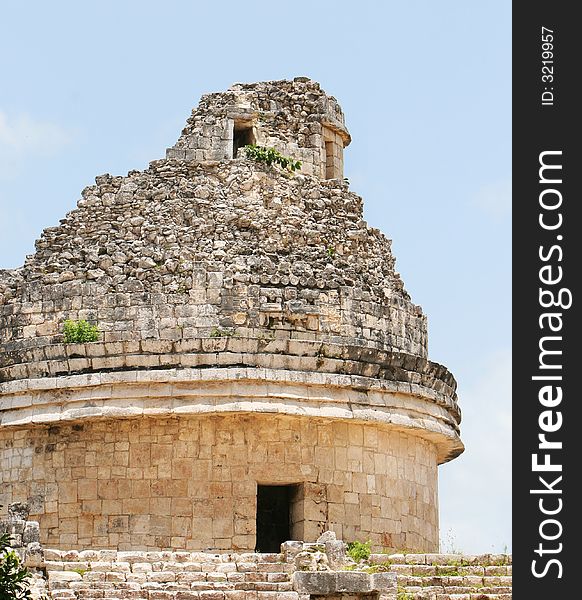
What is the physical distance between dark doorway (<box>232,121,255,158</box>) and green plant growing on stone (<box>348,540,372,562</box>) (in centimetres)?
700

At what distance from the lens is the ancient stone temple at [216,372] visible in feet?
65.7

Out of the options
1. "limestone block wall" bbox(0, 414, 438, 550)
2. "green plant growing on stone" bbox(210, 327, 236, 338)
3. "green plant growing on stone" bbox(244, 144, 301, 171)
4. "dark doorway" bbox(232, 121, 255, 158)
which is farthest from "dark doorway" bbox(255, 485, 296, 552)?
"dark doorway" bbox(232, 121, 255, 158)

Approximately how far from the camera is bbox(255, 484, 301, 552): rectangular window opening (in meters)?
21.2

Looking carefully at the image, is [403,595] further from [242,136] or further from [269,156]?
[242,136]

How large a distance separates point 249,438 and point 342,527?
6.32 ft

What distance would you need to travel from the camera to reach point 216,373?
20.0 metres

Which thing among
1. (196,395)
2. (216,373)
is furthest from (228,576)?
(216,373)

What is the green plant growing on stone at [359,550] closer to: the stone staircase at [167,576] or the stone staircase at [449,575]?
the stone staircase at [449,575]

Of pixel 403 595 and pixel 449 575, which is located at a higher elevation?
pixel 449 575

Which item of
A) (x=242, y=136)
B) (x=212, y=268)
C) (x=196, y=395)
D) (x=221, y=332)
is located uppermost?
(x=242, y=136)

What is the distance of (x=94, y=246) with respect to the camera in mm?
21688

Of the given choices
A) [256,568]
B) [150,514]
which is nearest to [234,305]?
[150,514]

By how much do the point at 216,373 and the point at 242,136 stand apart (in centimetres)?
508

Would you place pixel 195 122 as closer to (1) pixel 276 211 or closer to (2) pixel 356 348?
(1) pixel 276 211
